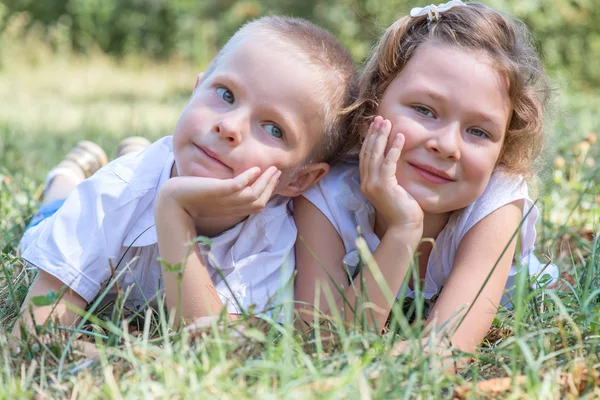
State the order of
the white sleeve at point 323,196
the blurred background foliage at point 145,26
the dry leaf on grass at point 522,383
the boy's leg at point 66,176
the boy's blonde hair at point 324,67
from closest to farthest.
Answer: the dry leaf on grass at point 522,383 < the boy's blonde hair at point 324,67 < the white sleeve at point 323,196 < the boy's leg at point 66,176 < the blurred background foliage at point 145,26

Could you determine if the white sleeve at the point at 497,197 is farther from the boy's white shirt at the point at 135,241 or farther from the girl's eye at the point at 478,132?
the boy's white shirt at the point at 135,241

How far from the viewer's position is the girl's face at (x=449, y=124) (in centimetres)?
224

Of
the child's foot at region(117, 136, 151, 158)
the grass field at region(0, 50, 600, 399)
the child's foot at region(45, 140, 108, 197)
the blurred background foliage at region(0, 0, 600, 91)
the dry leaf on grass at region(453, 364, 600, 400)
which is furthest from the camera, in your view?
the blurred background foliage at region(0, 0, 600, 91)

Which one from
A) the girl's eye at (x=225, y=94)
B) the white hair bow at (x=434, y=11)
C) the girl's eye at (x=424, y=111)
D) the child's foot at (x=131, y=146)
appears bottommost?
the child's foot at (x=131, y=146)

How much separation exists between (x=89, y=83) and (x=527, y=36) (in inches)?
355

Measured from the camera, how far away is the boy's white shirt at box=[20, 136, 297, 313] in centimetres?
227

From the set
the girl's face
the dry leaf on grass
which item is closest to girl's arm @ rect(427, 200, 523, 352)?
the girl's face

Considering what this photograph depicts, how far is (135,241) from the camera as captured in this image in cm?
235

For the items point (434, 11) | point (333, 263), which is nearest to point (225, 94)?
point (333, 263)

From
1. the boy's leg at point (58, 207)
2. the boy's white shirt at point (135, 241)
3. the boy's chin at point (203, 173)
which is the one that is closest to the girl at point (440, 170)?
the boy's white shirt at point (135, 241)

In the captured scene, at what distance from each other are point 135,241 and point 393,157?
88 cm

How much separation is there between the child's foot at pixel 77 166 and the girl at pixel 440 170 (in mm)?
1525

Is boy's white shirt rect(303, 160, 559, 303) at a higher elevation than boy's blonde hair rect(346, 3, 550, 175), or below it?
below

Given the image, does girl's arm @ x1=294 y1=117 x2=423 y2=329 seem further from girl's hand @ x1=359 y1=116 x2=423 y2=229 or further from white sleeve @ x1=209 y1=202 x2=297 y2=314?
white sleeve @ x1=209 y1=202 x2=297 y2=314
